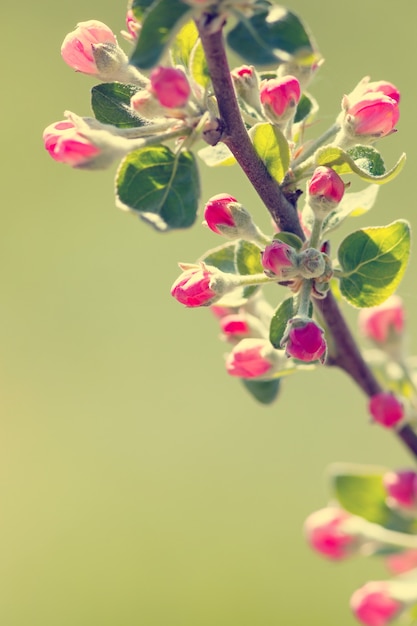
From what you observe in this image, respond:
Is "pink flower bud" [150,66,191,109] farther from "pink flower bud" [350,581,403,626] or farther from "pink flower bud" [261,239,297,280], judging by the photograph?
"pink flower bud" [350,581,403,626]

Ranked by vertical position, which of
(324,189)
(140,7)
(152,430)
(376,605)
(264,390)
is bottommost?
(376,605)

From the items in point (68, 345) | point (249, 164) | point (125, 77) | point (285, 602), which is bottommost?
point (285, 602)

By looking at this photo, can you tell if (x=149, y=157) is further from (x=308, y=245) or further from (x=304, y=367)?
(x=304, y=367)

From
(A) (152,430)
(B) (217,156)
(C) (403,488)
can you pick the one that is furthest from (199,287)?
(A) (152,430)

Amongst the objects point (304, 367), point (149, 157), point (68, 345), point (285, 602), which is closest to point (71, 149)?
point (149, 157)

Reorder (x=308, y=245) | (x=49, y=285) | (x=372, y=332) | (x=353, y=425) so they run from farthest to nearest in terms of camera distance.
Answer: (x=49, y=285), (x=353, y=425), (x=372, y=332), (x=308, y=245)

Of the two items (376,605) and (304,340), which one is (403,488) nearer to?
(376,605)
